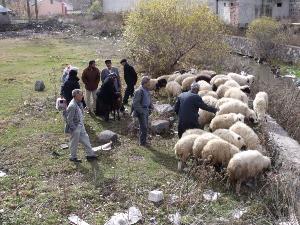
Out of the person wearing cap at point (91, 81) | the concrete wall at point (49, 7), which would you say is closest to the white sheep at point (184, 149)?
the person wearing cap at point (91, 81)

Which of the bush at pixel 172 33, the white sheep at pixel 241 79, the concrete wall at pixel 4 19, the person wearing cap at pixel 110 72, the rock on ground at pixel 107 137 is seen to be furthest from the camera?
the concrete wall at pixel 4 19

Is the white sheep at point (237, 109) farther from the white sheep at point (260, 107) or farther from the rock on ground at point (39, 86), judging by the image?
the rock on ground at point (39, 86)

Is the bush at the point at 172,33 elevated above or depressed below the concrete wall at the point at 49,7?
below

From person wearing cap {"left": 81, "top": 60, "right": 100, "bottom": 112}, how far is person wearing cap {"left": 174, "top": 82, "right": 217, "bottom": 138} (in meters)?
3.22

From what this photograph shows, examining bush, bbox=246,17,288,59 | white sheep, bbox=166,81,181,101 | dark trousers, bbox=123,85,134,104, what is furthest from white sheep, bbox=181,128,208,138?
bush, bbox=246,17,288,59

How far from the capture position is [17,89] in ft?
51.4

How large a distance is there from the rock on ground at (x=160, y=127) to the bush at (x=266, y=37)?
62.8 feet

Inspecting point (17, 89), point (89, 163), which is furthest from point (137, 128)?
point (17, 89)

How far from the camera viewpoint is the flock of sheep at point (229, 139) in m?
7.78

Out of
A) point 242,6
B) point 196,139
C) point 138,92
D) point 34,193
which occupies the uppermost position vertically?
point 242,6

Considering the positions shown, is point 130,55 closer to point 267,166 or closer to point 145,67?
point 145,67

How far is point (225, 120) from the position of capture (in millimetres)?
9922

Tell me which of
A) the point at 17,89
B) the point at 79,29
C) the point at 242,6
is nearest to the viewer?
the point at 17,89

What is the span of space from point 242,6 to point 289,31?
307 inches
